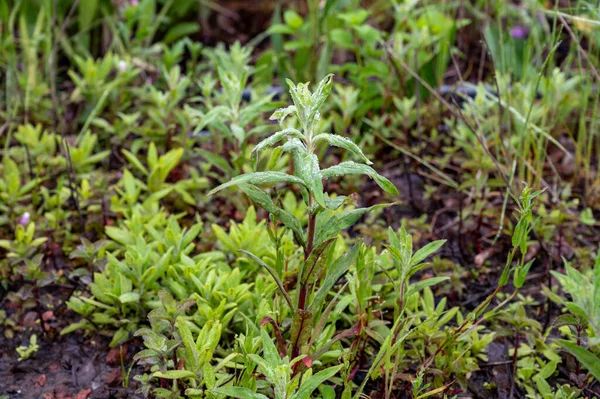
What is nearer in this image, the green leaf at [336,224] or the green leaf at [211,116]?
the green leaf at [336,224]

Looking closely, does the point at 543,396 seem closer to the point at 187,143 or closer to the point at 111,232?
the point at 111,232

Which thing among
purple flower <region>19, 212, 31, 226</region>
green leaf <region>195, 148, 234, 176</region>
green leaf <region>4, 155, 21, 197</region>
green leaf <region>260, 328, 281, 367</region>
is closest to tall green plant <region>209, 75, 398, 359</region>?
green leaf <region>260, 328, 281, 367</region>

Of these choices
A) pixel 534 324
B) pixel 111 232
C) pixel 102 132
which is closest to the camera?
pixel 534 324

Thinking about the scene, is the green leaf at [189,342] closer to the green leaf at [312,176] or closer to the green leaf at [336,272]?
the green leaf at [336,272]

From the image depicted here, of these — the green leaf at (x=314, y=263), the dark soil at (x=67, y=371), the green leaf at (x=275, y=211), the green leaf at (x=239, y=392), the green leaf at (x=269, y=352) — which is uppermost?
the green leaf at (x=275, y=211)

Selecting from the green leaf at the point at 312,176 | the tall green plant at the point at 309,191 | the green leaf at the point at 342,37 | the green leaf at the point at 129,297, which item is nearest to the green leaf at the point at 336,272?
the tall green plant at the point at 309,191

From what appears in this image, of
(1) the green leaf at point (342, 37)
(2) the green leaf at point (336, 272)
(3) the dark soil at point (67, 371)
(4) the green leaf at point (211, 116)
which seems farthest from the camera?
(1) the green leaf at point (342, 37)

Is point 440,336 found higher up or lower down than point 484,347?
higher up

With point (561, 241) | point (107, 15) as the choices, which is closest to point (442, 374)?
point (561, 241)
